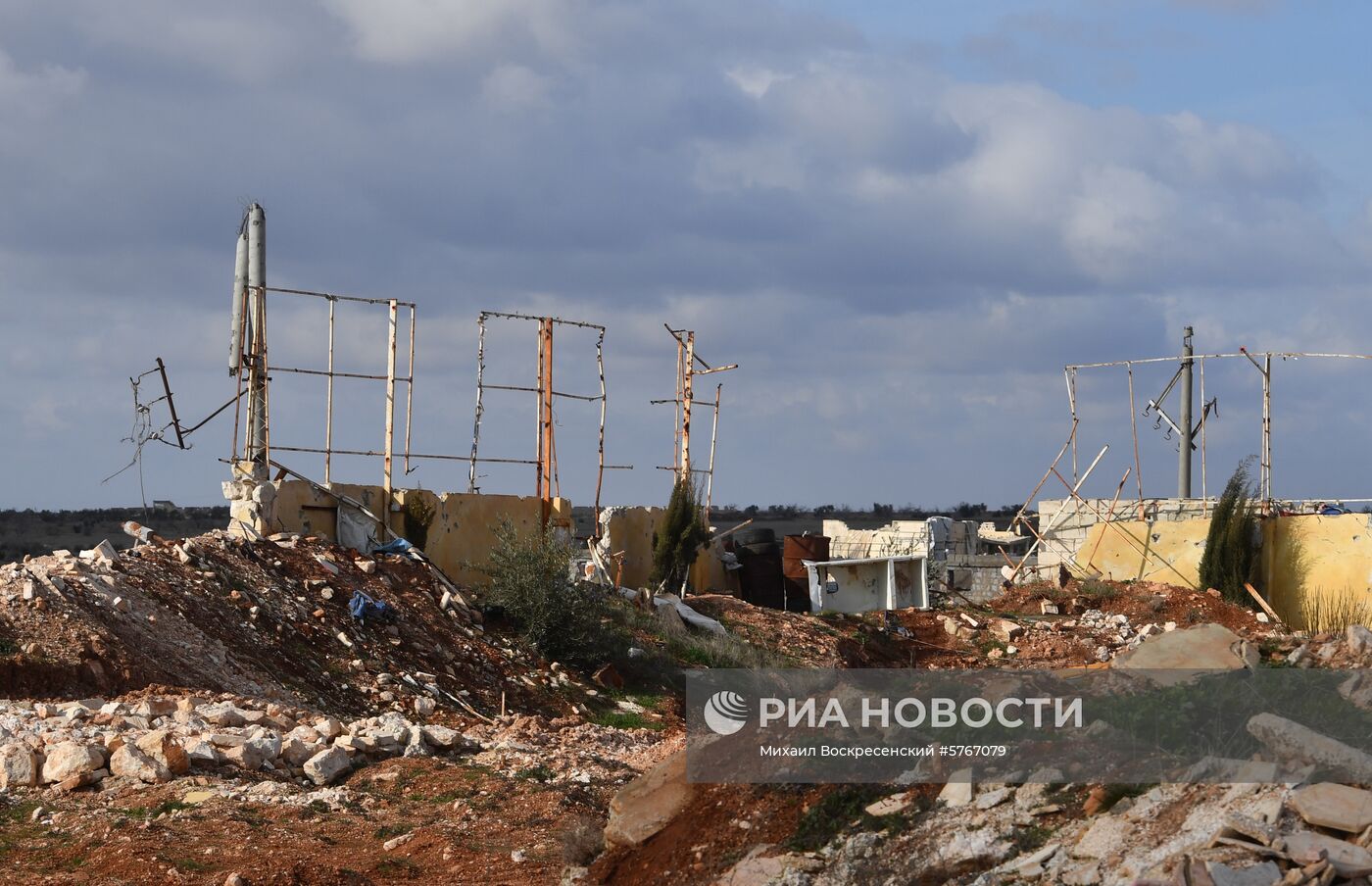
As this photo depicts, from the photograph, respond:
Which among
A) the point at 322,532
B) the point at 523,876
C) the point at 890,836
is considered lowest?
the point at 523,876

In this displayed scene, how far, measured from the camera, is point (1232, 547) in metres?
25.9

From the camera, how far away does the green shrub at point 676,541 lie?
84.6ft

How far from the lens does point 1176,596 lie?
25000 millimetres

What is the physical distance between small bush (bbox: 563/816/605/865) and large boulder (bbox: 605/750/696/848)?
0.10m

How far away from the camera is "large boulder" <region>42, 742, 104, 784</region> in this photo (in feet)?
35.1

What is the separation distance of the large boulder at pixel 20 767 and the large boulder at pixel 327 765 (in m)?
2.08

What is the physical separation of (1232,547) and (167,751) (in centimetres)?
2078

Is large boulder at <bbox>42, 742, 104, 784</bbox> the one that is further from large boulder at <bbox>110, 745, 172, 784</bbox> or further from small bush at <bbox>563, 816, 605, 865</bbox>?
small bush at <bbox>563, 816, 605, 865</bbox>

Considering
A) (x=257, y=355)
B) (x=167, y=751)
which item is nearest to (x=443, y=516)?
(x=257, y=355)

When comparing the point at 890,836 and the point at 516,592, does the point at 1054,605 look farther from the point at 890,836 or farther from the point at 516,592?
the point at 890,836

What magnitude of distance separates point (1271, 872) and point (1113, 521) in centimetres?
2386

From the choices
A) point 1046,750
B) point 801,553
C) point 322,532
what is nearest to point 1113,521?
point 801,553

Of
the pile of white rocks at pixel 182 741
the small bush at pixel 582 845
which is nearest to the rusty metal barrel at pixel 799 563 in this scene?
the pile of white rocks at pixel 182 741

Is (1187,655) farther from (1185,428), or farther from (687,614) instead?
(1185,428)
